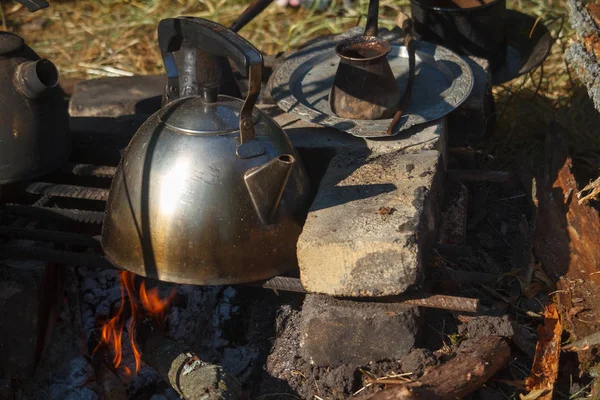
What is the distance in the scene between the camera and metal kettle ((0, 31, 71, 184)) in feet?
9.20

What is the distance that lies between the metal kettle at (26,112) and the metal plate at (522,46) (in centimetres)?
205

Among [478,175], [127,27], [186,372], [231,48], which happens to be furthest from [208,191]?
[127,27]

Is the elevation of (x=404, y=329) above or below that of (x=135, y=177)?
below

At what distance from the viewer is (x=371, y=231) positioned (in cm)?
236

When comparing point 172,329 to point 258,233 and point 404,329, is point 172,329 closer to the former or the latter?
point 258,233

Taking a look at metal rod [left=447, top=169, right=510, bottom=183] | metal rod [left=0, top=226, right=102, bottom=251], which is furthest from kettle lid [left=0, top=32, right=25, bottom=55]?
metal rod [left=447, top=169, right=510, bottom=183]

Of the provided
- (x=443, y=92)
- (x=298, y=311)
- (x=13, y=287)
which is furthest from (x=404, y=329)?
(x=13, y=287)

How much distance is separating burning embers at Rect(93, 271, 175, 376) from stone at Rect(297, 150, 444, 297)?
28.9 inches

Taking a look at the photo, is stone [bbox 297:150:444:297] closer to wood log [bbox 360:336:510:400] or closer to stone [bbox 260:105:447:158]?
stone [bbox 260:105:447:158]

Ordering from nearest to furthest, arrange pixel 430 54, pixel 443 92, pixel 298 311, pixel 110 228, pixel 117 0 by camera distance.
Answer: pixel 110 228 < pixel 298 311 < pixel 443 92 < pixel 430 54 < pixel 117 0

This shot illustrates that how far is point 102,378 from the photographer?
263cm

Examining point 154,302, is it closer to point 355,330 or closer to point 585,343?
point 355,330

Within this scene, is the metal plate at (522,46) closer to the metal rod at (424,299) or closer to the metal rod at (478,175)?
the metal rod at (478,175)

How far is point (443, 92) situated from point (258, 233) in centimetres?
117
